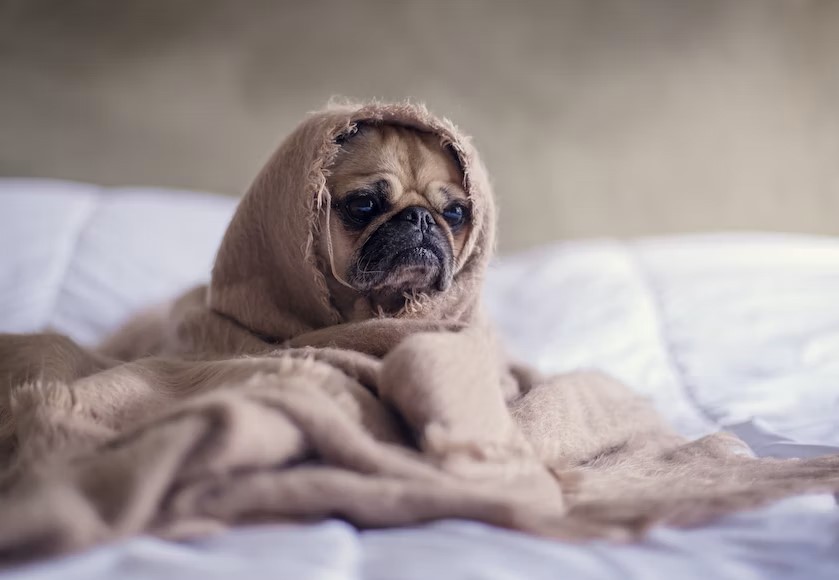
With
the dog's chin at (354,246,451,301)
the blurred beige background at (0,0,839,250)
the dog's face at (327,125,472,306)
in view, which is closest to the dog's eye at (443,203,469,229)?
the dog's face at (327,125,472,306)

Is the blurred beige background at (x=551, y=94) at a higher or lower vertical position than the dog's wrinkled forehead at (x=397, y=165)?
higher

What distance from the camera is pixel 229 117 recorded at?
102 inches

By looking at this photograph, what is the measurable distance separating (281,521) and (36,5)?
2.35 m

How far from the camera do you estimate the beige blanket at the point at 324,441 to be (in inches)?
28.6

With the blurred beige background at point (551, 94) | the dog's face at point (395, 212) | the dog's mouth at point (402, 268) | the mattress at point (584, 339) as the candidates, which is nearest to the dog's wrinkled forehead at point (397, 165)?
the dog's face at point (395, 212)

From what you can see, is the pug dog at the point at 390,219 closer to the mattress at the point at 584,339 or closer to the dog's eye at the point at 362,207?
the dog's eye at the point at 362,207

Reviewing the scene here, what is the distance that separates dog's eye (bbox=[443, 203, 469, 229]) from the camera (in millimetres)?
1389

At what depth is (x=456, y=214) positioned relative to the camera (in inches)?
55.0

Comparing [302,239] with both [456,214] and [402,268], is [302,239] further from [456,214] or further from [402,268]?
[456,214]

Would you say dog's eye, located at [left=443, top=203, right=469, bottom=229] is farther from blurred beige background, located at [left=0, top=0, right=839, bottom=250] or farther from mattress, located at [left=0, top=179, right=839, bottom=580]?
blurred beige background, located at [left=0, top=0, right=839, bottom=250]

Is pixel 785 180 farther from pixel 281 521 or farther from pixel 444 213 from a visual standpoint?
pixel 281 521

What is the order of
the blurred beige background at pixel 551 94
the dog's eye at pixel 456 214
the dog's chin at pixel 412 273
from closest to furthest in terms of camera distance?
the dog's chin at pixel 412 273 < the dog's eye at pixel 456 214 < the blurred beige background at pixel 551 94

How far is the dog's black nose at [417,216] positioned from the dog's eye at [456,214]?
8 cm

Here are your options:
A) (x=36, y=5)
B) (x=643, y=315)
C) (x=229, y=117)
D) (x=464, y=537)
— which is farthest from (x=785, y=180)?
(x=36, y=5)
